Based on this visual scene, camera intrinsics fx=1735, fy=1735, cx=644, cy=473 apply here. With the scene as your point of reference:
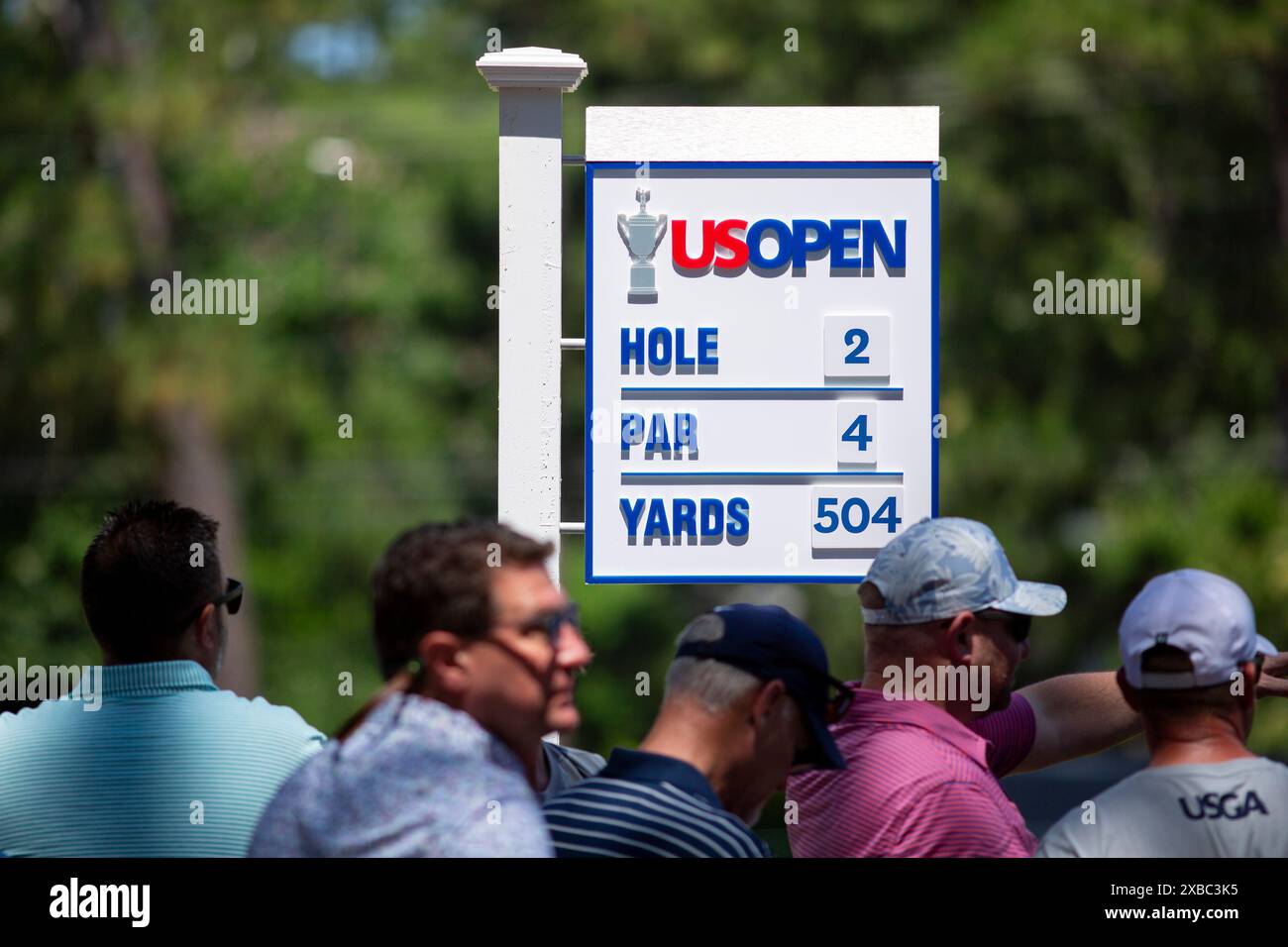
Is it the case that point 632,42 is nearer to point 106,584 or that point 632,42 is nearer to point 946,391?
point 946,391

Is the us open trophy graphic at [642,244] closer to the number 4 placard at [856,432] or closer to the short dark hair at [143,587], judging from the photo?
the number 4 placard at [856,432]

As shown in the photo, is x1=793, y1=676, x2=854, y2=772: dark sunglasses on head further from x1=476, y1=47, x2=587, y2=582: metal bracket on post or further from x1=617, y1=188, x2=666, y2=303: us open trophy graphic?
x1=617, y1=188, x2=666, y2=303: us open trophy graphic

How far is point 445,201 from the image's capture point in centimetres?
1831

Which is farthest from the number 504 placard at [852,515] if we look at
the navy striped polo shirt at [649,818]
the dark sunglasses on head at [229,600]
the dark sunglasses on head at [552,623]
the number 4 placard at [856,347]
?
the dark sunglasses on head at [552,623]

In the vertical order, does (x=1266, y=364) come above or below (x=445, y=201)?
below

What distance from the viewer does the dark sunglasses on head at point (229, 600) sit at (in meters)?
3.13

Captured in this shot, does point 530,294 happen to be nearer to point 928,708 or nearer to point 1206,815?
point 928,708

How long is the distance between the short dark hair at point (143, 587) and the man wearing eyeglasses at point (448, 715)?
0.68m

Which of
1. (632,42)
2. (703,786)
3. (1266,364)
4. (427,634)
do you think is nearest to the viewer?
(427,634)

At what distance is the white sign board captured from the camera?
14.3 feet

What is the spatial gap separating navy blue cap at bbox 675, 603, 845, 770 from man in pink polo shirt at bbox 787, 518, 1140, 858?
235 millimetres
